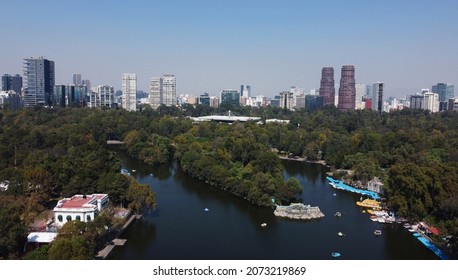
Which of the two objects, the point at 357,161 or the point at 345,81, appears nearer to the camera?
the point at 357,161

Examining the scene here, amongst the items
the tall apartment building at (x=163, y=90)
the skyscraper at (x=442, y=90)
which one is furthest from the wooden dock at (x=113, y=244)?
the skyscraper at (x=442, y=90)

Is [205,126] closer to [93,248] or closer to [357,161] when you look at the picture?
[357,161]

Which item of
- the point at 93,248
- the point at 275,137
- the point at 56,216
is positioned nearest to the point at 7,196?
the point at 56,216

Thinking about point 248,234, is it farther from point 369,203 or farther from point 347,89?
point 347,89

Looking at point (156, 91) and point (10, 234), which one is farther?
point (156, 91)

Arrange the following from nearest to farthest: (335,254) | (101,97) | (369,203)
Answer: (335,254), (369,203), (101,97)

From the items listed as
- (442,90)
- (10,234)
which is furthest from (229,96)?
(10,234)
